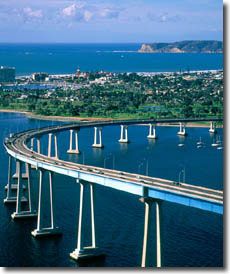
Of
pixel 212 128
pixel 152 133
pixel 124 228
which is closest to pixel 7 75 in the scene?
pixel 152 133

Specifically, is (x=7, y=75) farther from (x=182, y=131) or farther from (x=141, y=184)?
(x=141, y=184)

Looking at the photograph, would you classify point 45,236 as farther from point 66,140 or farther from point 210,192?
point 66,140

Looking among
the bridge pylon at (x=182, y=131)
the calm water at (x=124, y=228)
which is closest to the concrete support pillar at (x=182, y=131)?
the bridge pylon at (x=182, y=131)

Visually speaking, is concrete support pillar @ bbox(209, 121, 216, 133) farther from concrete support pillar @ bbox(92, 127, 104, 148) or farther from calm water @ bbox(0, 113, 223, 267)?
calm water @ bbox(0, 113, 223, 267)

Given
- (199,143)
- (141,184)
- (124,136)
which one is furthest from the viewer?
(124,136)

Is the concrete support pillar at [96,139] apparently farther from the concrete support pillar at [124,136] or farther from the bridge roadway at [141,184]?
the bridge roadway at [141,184]

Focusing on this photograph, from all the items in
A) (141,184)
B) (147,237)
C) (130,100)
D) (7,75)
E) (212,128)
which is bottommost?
(147,237)

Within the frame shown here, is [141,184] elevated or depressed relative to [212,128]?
elevated

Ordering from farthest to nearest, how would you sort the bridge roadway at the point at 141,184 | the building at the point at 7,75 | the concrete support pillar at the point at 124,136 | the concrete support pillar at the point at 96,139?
the building at the point at 7,75 < the concrete support pillar at the point at 124,136 < the concrete support pillar at the point at 96,139 < the bridge roadway at the point at 141,184
